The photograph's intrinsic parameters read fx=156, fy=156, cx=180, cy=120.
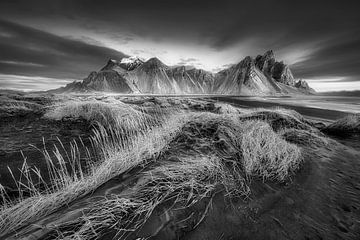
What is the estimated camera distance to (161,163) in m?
3.24

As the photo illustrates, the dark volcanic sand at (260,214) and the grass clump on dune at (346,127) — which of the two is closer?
the dark volcanic sand at (260,214)

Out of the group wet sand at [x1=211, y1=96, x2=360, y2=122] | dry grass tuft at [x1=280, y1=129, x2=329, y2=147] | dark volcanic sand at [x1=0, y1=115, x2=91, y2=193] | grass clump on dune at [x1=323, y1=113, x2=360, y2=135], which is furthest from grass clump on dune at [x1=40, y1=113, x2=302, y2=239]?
wet sand at [x1=211, y1=96, x2=360, y2=122]

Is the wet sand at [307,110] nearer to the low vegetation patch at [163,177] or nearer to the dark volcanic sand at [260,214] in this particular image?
the low vegetation patch at [163,177]

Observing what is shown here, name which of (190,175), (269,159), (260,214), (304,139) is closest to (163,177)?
(190,175)

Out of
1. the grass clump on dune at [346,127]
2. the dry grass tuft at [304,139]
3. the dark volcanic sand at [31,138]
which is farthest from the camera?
the grass clump on dune at [346,127]

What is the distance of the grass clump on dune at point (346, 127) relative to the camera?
27.8 feet

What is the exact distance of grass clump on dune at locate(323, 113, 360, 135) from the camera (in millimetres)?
8477

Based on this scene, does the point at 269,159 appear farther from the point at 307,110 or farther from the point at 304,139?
the point at 307,110

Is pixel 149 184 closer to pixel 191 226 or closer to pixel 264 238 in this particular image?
pixel 191 226

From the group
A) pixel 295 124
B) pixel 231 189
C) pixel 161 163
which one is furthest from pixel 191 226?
pixel 295 124

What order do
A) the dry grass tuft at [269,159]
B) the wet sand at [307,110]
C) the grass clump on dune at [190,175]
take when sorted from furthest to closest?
the wet sand at [307,110] → the dry grass tuft at [269,159] → the grass clump on dune at [190,175]

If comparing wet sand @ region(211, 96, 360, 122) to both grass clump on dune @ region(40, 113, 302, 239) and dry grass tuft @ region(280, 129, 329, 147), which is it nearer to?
dry grass tuft @ region(280, 129, 329, 147)

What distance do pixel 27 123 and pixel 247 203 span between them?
30.3ft

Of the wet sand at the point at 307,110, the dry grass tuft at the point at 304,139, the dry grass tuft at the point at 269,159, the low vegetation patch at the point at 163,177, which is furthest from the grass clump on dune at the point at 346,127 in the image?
the wet sand at the point at 307,110
